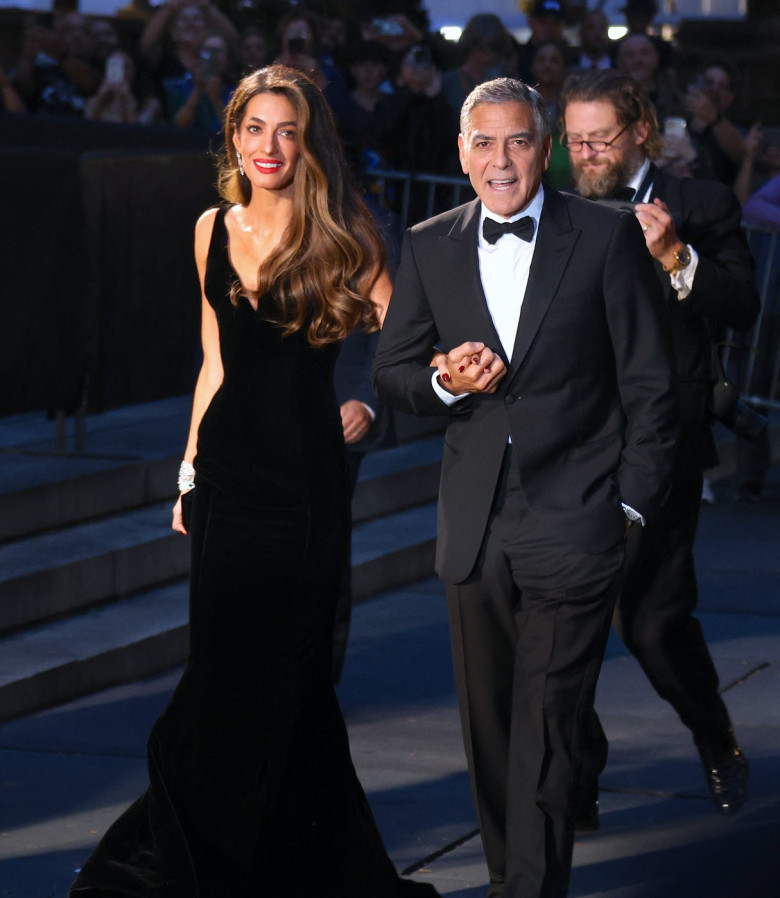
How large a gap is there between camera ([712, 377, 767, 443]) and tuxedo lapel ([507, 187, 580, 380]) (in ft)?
4.37

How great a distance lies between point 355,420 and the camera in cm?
561

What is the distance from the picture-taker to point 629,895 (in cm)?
468

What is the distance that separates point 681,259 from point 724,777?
63.6 inches

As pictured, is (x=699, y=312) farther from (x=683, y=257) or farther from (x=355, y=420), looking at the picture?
(x=355, y=420)

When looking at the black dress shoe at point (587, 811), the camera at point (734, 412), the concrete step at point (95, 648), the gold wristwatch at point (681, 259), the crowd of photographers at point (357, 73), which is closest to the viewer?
the gold wristwatch at point (681, 259)

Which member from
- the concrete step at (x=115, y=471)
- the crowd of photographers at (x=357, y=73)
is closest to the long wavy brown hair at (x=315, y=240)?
the concrete step at (x=115, y=471)

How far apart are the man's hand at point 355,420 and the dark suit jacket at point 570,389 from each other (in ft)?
4.42

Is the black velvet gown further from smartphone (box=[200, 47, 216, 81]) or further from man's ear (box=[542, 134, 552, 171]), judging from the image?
smartphone (box=[200, 47, 216, 81])

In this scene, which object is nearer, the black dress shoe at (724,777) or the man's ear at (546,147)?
the man's ear at (546,147)

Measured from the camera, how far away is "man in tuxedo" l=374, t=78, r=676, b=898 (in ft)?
13.5

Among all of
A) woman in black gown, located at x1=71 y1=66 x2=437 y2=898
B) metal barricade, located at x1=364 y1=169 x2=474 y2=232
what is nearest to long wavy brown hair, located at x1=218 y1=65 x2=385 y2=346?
woman in black gown, located at x1=71 y1=66 x2=437 y2=898

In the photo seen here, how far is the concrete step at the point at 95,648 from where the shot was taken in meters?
6.52

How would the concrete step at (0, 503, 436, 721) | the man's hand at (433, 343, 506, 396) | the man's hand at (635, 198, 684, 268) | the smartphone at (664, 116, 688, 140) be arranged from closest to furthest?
the man's hand at (433, 343, 506, 396) < the man's hand at (635, 198, 684, 268) < the concrete step at (0, 503, 436, 721) < the smartphone at (664, 116, 688, 140)

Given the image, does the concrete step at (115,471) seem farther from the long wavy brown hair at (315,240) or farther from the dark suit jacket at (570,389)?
the dark suit jacket at (570,389)
